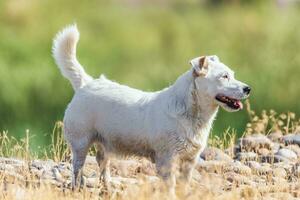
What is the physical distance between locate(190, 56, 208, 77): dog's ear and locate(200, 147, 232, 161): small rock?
80.5 inches

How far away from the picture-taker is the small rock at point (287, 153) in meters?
12.8

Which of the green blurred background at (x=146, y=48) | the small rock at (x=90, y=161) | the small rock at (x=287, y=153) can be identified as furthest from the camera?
the green blurred background at (x=146, y=48)

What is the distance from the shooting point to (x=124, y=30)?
23953mm

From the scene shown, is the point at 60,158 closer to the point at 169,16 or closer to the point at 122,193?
the point at 122,193

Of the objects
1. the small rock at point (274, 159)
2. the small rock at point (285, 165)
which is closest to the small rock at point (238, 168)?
the small rock at point (285, 165)

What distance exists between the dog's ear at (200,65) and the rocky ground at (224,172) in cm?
88

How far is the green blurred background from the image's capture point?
18.2 metres

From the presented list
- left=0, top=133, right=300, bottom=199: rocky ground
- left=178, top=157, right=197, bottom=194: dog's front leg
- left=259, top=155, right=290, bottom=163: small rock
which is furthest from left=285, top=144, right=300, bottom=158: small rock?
left=178, top=157, right=197, bottom=194: dog's front leg

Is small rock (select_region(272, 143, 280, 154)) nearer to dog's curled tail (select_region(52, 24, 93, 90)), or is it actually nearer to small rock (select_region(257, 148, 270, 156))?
small rock (select_region(257, 148, 270, 156))

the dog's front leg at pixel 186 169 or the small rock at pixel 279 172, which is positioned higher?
the small rock at pixel 279 172

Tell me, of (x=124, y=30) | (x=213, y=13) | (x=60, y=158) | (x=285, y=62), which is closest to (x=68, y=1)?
(x=124, y=30)

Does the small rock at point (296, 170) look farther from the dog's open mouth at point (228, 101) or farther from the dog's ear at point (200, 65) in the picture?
the dog's ear at point (200, 65)

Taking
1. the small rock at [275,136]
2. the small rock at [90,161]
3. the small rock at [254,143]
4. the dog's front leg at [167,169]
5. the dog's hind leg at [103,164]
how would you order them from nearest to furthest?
the dog's front leg at [167,169], the dog's hind leg at [103,164], the small rock at [90,161], the small rock at [254,143], the small rock at [275,136]

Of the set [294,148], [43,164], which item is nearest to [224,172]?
[294,148]
